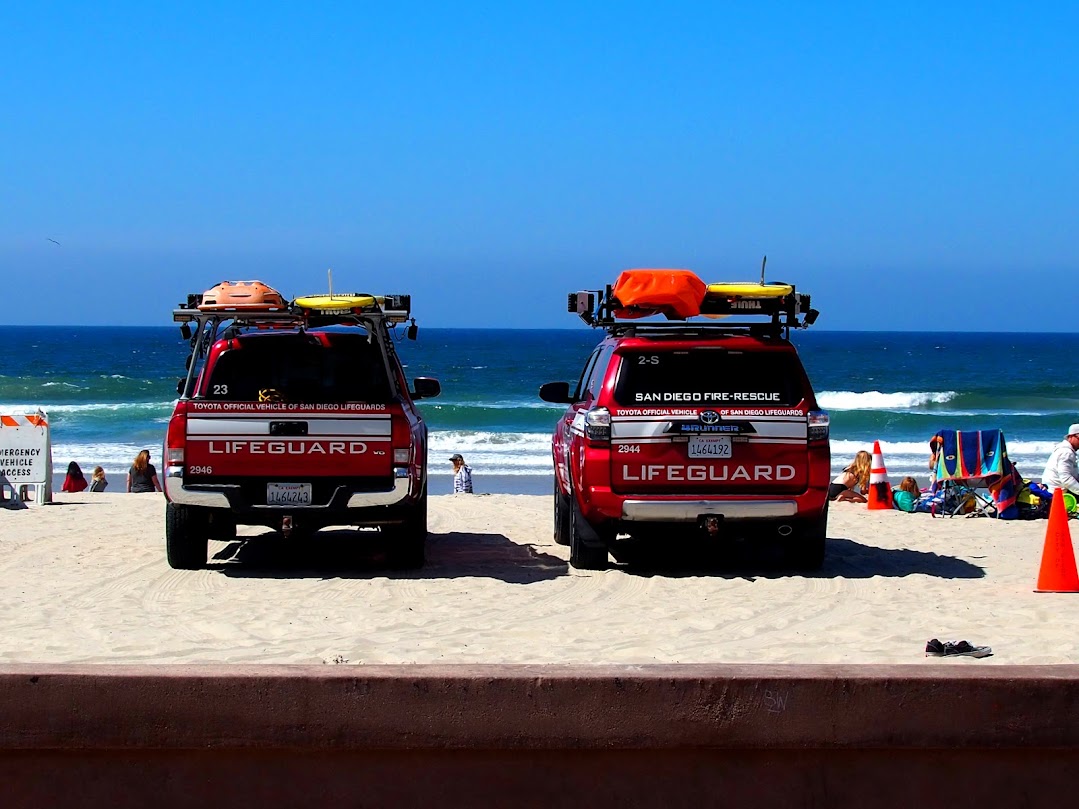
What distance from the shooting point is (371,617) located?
8211 millimetres

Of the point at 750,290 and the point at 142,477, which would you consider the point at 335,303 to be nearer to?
the point at 750,290

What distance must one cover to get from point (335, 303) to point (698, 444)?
9.56 ft

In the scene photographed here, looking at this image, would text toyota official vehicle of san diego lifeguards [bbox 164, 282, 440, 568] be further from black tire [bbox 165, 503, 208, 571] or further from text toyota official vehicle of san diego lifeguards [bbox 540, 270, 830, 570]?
text toyota official vehicle of san diego lifeguards [bbox 540, 270, 830, 570]

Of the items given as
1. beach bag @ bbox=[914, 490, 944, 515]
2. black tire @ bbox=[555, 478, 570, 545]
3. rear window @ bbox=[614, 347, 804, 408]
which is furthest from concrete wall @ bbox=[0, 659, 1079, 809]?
beach bag @ bbox=[914, 490, 944, 515]

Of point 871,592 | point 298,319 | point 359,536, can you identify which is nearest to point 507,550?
point 359,536

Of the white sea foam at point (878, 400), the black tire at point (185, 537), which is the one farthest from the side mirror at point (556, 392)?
the white sea foam at point (878, 400)

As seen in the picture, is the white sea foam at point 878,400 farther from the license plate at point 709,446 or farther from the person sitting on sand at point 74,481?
the license plate at point 709,446

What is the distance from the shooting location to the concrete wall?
353 cm

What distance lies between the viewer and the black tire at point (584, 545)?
32.8 feet

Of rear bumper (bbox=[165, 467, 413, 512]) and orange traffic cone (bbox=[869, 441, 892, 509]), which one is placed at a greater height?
rear bumper (bbox=[165, 467, 413, 512])

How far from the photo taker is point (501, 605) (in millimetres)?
8742

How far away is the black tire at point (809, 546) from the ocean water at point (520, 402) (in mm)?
10803

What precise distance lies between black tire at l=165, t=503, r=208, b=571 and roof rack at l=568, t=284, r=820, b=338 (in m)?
3.33

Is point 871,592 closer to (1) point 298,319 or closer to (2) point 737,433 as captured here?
(2) point 737,433
